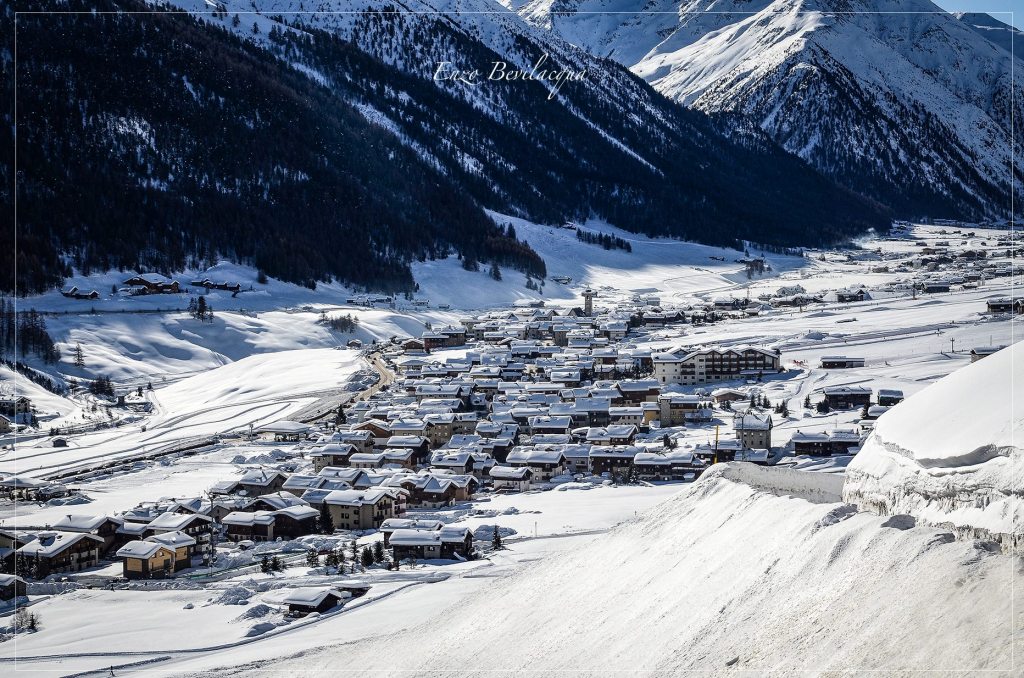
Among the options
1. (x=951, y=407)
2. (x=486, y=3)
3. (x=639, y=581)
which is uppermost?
(x=486, y=3)

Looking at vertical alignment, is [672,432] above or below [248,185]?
below

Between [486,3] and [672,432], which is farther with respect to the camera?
[486,3]

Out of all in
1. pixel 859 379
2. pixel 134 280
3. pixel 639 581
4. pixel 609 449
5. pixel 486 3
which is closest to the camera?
pixel 639 581

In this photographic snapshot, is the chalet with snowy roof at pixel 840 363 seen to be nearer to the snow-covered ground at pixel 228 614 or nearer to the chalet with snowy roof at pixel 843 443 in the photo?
the chalet with snowy roof at pixel 843 443

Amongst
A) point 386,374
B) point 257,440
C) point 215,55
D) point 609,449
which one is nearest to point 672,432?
point 609,449

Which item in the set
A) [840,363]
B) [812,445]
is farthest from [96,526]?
[840,363]

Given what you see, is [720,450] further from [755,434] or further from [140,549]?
[140,549]

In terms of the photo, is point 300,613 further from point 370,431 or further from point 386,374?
point 386,374
